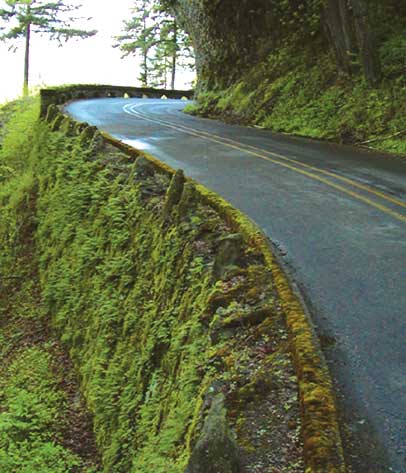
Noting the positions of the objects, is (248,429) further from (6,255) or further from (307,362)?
(6,255)

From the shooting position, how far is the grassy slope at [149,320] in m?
4.12

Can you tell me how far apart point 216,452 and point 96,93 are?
36.5 meters

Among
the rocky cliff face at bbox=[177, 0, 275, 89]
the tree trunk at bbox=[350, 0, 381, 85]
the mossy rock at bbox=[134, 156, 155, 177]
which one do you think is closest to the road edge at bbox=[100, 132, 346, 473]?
the mossy rock at bbox=[134, 156, 155, 177]

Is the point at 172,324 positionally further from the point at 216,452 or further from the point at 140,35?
the point at 140,35

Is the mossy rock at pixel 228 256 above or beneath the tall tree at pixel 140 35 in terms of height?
beneath

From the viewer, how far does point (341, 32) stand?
59.3ft

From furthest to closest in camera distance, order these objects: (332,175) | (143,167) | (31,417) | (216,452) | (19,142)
→ 1. (19,142)
2. (332,175)
3. (143,167)
4. (31,417)
5. (216,452)

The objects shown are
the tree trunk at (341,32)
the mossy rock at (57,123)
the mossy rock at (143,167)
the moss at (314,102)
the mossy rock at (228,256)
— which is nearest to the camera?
the mossy rock at (228,256)

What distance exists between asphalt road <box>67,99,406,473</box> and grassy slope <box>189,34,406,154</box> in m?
1.42

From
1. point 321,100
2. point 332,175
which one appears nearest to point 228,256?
point 332,175

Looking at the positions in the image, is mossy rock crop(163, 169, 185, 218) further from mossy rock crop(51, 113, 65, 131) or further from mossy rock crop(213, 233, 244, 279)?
mossy rock crop(51, 113, 65, 131)

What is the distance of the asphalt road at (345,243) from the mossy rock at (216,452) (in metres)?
0.76

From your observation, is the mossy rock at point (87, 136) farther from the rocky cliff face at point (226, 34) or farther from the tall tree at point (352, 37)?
the rocky cliff face at point (226, 34)

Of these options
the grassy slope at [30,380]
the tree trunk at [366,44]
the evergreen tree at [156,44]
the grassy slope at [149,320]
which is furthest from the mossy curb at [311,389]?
the evergreen tree at [156,44]
